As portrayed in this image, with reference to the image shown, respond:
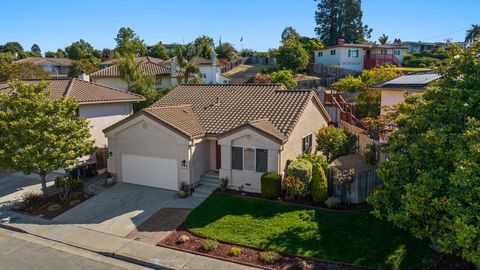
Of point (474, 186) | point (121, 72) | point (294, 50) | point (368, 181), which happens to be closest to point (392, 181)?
point (474, 186)

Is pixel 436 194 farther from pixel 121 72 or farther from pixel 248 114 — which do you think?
pixel 121 72

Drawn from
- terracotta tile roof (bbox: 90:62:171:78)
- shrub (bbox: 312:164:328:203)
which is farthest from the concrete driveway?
terracotta tile roof (bbox: 90:62:171:78)

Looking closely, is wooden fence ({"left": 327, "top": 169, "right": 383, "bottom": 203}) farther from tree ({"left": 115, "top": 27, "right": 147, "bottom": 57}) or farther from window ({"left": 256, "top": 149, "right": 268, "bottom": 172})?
tree ({"left": 115, "top": 27, "right": 147, "bottom": 57})

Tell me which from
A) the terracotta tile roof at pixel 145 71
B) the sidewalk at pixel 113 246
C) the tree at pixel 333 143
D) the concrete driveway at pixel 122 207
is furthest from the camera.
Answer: the terracotta tile roof at pixel 145 71

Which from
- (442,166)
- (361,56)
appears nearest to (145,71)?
(361,56)

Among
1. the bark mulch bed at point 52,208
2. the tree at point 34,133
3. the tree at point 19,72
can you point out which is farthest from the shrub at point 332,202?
the tree at point 19,72

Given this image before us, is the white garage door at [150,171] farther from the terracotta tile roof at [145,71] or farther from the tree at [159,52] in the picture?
the tree at [159,52]

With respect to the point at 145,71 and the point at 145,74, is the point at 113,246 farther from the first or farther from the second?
the point at 145,71

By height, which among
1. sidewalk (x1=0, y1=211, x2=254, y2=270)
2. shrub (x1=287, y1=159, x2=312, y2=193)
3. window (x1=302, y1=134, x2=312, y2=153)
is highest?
window (x1=302, y1=134, x2=312, y2=153)
